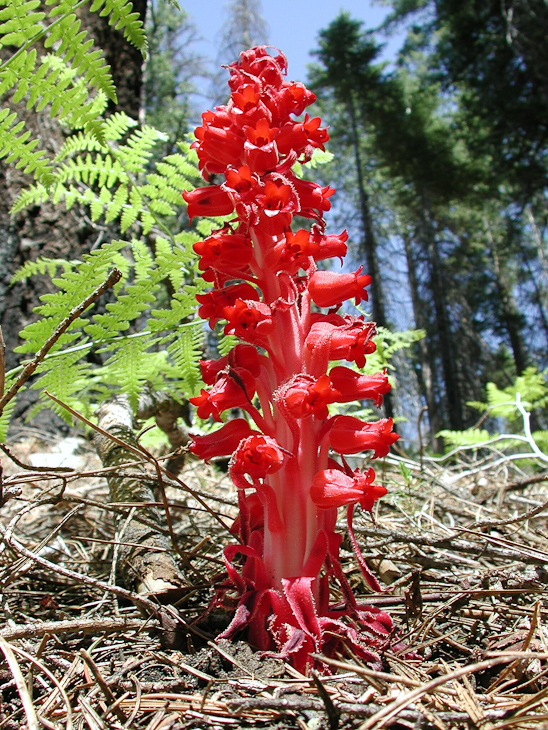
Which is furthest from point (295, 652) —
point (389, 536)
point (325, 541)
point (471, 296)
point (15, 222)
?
point (471, 296)

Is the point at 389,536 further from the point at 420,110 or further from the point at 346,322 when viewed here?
the point at 420,110

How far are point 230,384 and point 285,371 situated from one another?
139mm

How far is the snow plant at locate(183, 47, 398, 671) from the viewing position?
111 cm

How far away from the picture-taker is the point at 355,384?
125 cm

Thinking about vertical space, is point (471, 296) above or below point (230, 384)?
above

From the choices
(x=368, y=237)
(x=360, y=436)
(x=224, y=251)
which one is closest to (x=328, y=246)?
(x=224, y=251)

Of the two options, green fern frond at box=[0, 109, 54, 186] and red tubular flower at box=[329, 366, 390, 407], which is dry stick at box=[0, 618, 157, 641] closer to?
red tubular flower at box=[329, 366, 390, 407]

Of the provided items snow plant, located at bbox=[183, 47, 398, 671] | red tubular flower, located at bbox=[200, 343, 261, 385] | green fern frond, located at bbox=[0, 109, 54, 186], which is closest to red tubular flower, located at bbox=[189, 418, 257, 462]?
snow plant, located at bbox=[183, 47, 398, 671]

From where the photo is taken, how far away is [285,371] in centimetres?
126

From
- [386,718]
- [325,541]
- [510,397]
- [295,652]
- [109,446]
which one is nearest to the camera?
[386,718]

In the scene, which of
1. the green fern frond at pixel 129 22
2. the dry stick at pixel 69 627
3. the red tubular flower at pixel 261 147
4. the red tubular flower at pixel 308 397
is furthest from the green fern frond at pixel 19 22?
the dry stick at pixel 69 627

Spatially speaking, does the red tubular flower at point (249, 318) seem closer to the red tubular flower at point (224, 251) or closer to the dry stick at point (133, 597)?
the red tubular flower at point (224, 251)

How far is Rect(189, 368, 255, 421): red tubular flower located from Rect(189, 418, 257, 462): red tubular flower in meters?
0.05

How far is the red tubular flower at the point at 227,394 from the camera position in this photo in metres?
1.21
